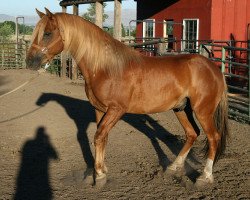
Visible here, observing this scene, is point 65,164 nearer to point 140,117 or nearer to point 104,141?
point 104,141

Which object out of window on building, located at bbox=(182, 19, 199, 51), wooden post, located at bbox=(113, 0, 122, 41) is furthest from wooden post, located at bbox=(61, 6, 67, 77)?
window on building, located at bbox=(182, 19, 199, 51)

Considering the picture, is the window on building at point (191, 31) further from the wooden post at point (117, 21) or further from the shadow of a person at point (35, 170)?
the shadow of a person at point (35, 170)

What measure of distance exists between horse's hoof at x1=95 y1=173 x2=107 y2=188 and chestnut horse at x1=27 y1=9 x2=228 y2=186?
0.01 m

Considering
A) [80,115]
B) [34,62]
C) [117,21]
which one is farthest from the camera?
[117,21]

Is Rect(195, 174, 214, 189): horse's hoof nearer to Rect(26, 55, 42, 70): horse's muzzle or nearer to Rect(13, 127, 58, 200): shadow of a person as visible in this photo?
Rect(13, 127, 58, 200): shadow of a person

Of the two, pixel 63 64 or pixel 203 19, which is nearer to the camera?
pixel 203 19

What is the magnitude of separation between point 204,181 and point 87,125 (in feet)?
11.0

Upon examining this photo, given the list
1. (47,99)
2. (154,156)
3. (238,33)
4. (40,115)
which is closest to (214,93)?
(154,156)

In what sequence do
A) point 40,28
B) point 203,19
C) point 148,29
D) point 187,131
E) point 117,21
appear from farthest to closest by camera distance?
point 148,29 < point 203,19 < point 117,21 < point 187,131 < point 40,28

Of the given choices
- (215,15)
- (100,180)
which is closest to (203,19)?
(215,15)

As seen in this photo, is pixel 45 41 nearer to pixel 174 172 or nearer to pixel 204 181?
pixel 174 172

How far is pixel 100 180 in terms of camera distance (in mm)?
4266

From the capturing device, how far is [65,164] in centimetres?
502

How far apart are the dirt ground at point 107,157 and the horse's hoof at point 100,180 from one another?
0.06 m
